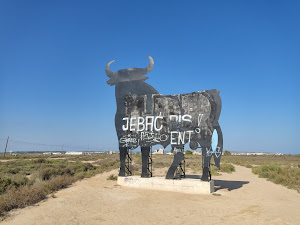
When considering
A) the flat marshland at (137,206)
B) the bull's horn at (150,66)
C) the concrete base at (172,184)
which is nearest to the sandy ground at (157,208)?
the flat marshland at (137,206)

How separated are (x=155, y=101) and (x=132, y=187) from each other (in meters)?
4.99

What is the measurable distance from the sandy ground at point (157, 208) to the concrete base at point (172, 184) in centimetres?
52

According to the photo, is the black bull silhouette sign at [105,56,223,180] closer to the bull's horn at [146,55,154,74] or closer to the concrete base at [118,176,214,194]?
the bull's horn at [146,55,154,74]

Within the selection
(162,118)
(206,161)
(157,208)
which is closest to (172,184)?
(206,161)

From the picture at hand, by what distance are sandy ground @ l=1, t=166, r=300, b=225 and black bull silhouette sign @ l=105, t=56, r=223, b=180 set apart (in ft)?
6.58

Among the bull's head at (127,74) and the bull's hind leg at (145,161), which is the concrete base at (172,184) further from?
the bull's head at (127,74)

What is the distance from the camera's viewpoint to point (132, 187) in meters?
12.8

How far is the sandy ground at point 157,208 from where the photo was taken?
7055 millimetres

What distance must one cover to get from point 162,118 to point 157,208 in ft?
17.0

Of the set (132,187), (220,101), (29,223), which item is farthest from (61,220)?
(220,101)

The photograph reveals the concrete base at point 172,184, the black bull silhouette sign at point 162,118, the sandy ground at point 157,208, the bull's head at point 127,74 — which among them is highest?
the bull's head at point 127,74

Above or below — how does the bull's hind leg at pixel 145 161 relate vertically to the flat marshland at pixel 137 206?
above

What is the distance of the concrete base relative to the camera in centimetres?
1114

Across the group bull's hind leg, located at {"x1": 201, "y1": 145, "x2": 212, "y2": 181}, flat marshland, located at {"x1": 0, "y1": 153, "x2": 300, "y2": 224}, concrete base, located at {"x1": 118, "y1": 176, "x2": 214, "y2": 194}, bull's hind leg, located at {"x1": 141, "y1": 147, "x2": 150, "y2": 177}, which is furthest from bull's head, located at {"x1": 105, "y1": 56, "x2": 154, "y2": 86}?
flat marshland, located at {"x1": 0, "y1": 153, "x2": 300, "y2": 224}
